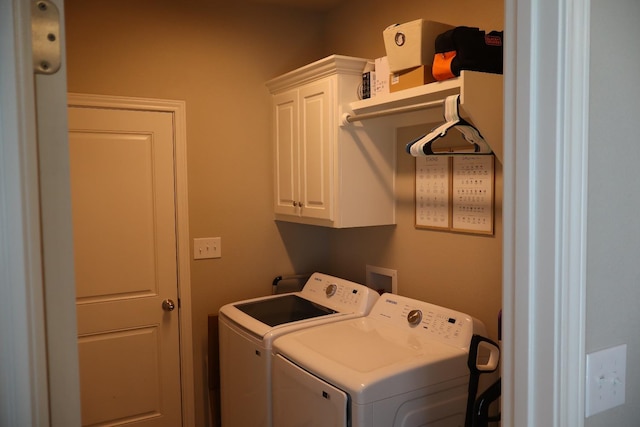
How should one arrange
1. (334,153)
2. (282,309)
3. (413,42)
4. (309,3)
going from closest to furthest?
(413,42)
(334,153)
(282,309)
(309,3)

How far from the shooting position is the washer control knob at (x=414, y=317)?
226 cm

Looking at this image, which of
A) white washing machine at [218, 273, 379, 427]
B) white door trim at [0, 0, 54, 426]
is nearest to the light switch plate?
white door trim at [0, 0, 54, 426]

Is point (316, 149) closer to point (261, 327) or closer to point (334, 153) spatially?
point (334, 153)

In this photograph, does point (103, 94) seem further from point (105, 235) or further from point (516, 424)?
point (516, 424)

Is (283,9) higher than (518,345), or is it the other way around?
(283,9)

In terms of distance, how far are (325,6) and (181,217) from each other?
1.62 metres

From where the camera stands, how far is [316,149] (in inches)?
109

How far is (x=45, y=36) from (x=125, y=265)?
7.38ft

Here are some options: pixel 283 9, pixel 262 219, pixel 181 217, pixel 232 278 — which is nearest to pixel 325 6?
pixel 283 9

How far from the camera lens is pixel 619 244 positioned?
979 millimetres

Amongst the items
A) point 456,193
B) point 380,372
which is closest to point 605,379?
point 380,372

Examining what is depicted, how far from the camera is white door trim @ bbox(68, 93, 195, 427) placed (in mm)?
2904

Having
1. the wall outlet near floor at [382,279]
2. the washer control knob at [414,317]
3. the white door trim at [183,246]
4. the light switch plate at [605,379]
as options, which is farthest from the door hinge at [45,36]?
the wall outlet near floor at [382,279]

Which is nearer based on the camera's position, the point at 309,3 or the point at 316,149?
the point at 316,149
